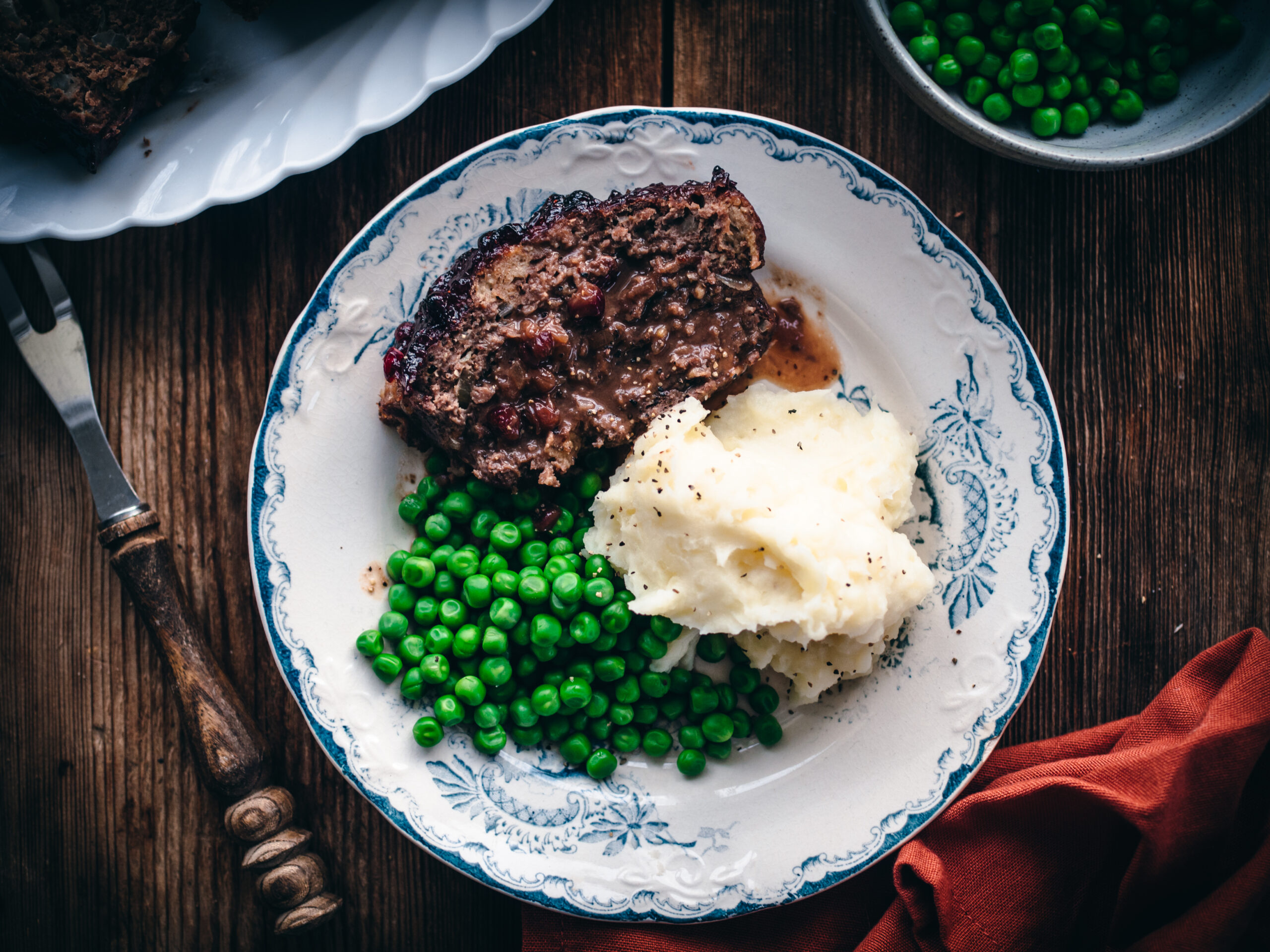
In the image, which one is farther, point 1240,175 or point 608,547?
point 1240,175

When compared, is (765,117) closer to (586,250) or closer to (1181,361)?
(586,250)

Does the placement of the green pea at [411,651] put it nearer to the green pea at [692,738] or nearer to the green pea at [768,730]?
the green pea at [692,738]

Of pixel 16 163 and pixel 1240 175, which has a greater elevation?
pixel 16 163

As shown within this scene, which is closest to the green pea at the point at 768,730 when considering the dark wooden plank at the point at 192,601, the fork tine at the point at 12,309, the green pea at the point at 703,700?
the green pea at the point at 703,700

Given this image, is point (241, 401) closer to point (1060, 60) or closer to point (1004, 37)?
point (1004, 37)

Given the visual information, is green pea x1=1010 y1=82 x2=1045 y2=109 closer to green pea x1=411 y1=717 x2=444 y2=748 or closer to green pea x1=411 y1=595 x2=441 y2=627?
green pea x1=411 y1=595 x2=441 y2=627

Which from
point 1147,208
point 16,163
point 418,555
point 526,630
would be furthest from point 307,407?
point 1147,208

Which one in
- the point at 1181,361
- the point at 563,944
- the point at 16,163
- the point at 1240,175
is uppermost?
the point at 16,163

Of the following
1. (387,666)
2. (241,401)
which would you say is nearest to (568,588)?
(387,666)
